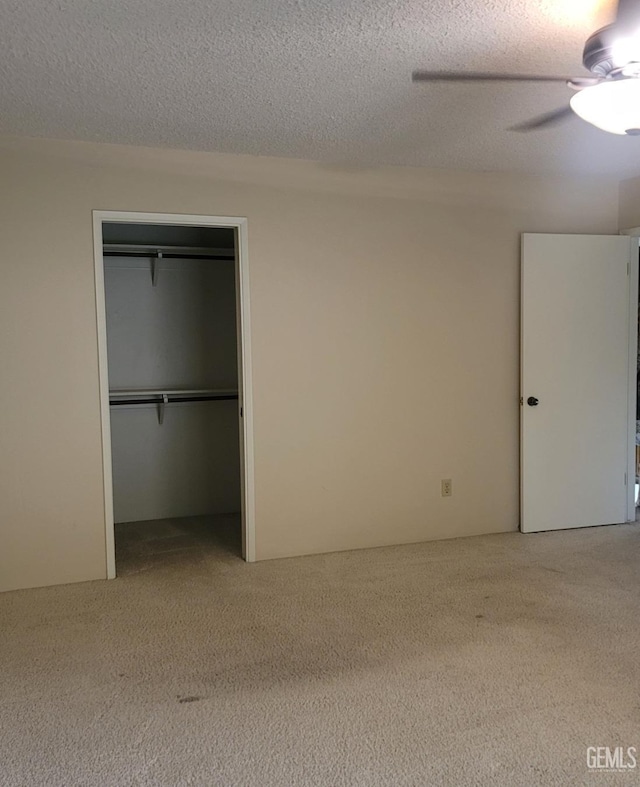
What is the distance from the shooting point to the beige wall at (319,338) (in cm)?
365

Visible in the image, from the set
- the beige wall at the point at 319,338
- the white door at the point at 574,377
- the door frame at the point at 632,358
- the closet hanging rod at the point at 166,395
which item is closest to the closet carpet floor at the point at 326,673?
the beige wall at the point at 319,338

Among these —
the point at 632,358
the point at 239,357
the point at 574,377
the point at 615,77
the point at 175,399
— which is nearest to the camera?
the point at 615,77

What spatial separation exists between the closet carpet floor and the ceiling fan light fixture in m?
2.02

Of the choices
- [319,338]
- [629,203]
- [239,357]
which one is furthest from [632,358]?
[239,357]

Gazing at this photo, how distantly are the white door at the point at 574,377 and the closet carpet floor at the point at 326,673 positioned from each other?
657 mm

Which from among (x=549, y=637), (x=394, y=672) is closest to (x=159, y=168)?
(x=394, y=672)

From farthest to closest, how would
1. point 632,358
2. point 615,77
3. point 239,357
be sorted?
point 632,358, point 239,357, point 615,77

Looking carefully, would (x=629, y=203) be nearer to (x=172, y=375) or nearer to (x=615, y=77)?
(x=615, y=77)

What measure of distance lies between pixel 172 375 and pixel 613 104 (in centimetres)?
374

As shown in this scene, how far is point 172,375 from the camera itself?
16.9ft

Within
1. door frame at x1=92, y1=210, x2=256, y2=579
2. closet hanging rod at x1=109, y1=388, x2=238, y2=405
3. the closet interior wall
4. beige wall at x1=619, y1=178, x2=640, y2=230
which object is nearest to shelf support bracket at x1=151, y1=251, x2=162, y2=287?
the closet interior wall

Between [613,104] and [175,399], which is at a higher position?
[613,104]

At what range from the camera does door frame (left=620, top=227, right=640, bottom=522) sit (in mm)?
4664

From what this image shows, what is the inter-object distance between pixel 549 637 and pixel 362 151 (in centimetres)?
274
